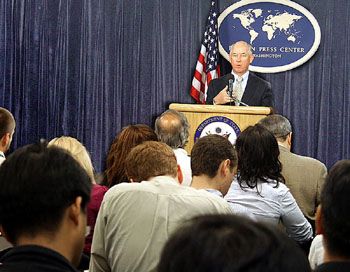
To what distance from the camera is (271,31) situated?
7.27m

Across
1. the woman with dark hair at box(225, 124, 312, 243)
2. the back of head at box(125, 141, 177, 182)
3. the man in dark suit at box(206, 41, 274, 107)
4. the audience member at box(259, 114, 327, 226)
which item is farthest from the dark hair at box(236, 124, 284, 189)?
the man in dark suit at box(206, 41, 274, 107)

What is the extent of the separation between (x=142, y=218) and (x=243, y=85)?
412 centimetres

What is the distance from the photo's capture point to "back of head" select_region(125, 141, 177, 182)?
267cm

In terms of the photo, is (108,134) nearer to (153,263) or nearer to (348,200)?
(153,263)

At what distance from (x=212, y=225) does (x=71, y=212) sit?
69cm

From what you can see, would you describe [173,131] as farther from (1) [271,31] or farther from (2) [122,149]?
(1) [271,31]

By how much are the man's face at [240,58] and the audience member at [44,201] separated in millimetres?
4975

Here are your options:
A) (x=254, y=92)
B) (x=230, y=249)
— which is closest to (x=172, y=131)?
(x=254, y=92)

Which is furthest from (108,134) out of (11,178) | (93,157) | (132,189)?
(11,178)

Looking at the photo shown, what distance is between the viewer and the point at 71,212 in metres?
1.61

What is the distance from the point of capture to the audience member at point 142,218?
2.47 metres

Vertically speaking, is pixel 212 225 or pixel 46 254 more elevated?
pixel 212 225

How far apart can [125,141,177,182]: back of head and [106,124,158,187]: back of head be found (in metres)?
0.64

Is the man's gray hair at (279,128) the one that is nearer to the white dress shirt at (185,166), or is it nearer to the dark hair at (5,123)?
the white dress shirt at (185,166)
